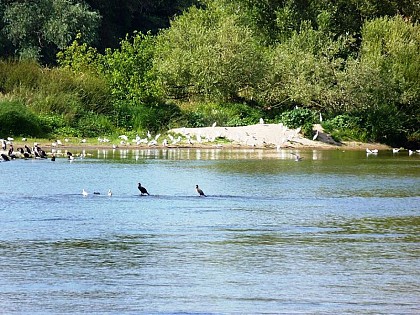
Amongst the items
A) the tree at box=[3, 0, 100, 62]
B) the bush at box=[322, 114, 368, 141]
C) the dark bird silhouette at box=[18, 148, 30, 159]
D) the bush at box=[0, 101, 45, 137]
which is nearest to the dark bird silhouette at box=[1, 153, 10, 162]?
the dark bird silhouette at box=[18, 148, 30, 159]

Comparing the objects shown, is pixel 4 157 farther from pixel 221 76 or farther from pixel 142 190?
pixel 221 76

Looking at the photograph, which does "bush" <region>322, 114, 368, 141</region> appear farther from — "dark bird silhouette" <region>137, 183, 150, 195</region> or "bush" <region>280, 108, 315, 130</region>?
"dark bird silhouette" <region>137, 183, 150, 195</region>

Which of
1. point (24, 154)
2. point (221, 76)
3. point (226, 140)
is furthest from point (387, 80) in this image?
point (24, 154)

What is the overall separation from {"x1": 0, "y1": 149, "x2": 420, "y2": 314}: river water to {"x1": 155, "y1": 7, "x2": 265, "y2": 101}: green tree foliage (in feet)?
66.6

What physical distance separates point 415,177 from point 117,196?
13438 mm

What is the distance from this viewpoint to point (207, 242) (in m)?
21.7

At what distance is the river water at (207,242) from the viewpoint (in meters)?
16.1

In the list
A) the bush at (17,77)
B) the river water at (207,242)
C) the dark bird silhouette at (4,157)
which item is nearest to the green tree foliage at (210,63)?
the bush at (17,77)

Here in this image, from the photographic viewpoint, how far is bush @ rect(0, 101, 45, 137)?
51188mm

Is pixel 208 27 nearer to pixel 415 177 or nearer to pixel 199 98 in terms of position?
pixel 199 98

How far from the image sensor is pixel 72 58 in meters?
64.1

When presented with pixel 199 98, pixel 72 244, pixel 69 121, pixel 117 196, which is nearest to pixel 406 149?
pixel 199 98

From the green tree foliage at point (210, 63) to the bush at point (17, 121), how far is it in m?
9.51

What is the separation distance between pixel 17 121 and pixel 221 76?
501 inches
